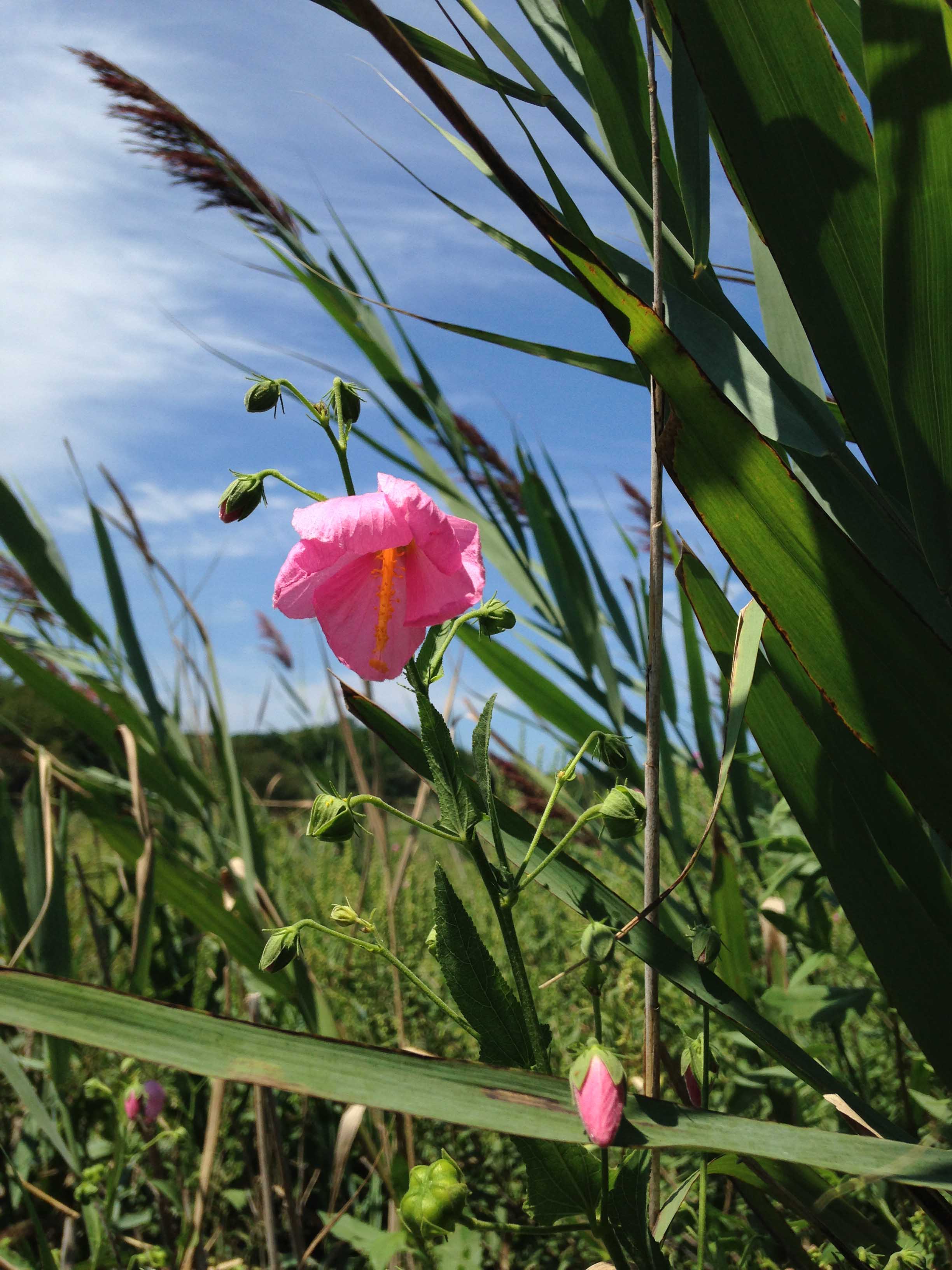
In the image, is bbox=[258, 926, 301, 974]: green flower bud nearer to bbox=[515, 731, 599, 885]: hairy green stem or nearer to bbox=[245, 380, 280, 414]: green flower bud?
bbox=[515, 731, 599, 885]: hairy green stem

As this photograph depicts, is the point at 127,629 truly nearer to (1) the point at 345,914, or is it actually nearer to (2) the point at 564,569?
(2) the point at 564,569

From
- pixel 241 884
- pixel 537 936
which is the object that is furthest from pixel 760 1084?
pixel 537 936

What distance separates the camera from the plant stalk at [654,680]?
430 mm

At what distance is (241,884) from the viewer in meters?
1.02

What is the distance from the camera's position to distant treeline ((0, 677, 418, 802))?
1262 millimetres

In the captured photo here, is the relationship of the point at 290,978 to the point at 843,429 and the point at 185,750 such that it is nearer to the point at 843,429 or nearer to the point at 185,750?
the point at 185,750

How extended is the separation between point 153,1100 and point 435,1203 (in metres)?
0.81

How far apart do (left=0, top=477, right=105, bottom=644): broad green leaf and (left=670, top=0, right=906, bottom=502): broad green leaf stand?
835mm

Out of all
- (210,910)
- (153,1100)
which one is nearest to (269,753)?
(153,1100)

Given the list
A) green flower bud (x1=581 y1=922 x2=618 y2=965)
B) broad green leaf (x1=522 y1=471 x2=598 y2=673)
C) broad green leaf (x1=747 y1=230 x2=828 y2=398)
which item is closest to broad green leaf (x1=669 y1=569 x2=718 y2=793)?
broad green leaf (x1=522 y1=471 x2=598 y2=673)

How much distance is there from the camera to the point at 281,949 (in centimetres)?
47

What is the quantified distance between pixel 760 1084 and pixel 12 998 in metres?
0.75

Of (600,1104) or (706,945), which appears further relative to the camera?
(706,945)

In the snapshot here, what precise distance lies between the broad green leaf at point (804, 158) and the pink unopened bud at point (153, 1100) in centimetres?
102
